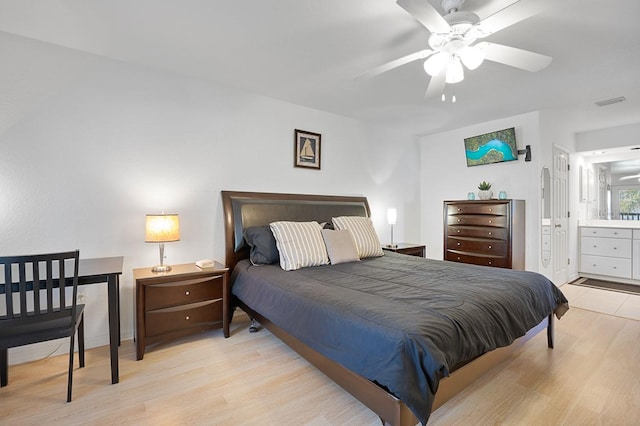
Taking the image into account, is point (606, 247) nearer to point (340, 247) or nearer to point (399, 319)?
point (340, 247)

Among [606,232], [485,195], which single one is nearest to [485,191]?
[485,195]

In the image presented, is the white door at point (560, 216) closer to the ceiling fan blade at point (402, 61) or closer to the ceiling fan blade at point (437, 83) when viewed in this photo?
the ceiling fan blade at point (437, 83)

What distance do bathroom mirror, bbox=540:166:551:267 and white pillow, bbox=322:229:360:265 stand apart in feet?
9.09

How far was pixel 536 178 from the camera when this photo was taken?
4012mm

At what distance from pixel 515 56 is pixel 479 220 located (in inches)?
104

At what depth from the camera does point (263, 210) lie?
3.39 meters

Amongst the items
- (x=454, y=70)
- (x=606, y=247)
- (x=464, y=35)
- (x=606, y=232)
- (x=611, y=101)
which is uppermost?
(x=611, y=101)

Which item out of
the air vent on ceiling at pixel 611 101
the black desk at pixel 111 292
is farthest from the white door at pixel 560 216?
the black desk at pixel 111 292

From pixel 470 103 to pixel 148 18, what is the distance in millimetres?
3511

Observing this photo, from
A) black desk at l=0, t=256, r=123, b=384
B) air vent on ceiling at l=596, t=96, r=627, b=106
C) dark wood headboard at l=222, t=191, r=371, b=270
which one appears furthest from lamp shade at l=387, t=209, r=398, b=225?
black desk at l=0, t=256, r=123, b=384

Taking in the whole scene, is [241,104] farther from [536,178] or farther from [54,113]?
[536,178]

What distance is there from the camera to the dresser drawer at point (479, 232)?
392 centimetres

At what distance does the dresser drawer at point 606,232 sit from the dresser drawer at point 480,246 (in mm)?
2466

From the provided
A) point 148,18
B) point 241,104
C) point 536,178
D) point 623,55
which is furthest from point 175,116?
point 536,178
